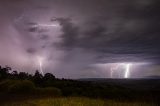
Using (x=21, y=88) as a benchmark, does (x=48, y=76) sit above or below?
above

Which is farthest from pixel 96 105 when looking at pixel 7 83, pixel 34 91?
pixel 7 83

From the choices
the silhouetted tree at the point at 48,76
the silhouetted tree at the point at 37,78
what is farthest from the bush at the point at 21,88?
the silhouetted tree at the point at 48,76

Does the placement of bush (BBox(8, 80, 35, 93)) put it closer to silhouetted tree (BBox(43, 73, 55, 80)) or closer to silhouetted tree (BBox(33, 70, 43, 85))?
silhouetted tree (BBox(33, 70, 43, 85))

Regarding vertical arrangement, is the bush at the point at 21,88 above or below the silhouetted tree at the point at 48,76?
below

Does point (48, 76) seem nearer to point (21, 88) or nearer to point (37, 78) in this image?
point (37, 78)

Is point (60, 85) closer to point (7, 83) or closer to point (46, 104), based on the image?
point (7, 83)

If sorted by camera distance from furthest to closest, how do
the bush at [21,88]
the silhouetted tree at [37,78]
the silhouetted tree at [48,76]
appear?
1. the silhouetted tree at [48,76]
2. the silhouetted tree at [37,78]
3. the bush at [21,88]

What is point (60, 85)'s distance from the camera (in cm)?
7362

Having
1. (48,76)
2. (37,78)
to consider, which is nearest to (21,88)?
(37,78)

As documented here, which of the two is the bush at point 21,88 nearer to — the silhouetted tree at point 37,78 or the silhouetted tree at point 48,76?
the silhouetted tree at point 37,78

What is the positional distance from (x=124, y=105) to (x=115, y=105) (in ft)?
2.98

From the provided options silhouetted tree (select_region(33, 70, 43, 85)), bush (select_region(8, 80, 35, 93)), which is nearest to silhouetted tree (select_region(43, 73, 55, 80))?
silhouetted tree (select_region(33, 70, 43, 85))

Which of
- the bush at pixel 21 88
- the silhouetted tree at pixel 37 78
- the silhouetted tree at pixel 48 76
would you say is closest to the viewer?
the bush at pixel 21 88

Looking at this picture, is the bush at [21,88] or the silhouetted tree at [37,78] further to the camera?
the silhouetted tree at [37,78]
